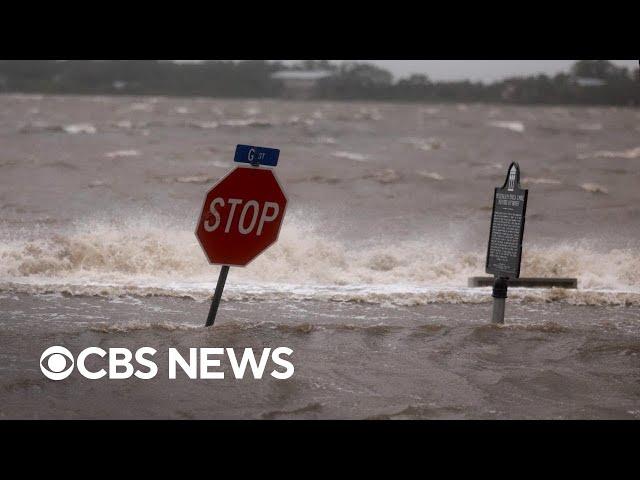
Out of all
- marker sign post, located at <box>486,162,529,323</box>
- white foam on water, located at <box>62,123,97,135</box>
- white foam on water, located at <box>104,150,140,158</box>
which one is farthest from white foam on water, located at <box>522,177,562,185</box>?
marker sign post, located at <box>486,162,529,323</box>

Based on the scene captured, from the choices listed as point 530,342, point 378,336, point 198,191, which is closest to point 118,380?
point 378,336

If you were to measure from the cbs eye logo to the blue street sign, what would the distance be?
186cm

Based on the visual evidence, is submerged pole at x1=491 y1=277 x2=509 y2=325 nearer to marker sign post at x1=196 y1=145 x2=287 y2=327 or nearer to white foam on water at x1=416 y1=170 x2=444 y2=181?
marker sign post at x1=196 y1=145 x2=287 y2=327

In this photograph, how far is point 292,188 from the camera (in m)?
20.0

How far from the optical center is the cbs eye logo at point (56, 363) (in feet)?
21.6

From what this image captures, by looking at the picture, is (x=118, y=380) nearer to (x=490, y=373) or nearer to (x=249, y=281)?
(x=490, y=373)

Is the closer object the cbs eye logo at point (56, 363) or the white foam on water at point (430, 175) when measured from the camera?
the cbs eye logo at point (56, 363)

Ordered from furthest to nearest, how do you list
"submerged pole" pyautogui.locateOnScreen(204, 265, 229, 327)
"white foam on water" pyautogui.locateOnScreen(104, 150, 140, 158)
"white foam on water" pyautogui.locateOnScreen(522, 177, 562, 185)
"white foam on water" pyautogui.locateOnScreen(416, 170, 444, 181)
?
"white foam on water" pyautogui.locateOnScreen(104, 150, 140, 158)
"white foam on water" pyautogui.locateOnScreen(416, 170, 444, 181)
"white foam on water" pyautogui.locateOnScreen(522, 177, 562, 185)
"submerged pole" pyautogui.locateOnScreen(204, 265, 229, 327)

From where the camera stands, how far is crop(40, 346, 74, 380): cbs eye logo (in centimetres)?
659

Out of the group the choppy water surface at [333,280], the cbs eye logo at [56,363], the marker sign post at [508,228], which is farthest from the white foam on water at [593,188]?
the cbs eye logo at [56,363]

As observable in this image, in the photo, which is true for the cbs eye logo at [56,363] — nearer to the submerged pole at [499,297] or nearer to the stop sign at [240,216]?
the stop sign at [240,216]

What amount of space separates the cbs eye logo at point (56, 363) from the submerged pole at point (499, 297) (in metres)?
3.44

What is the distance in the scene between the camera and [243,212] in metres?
7.55

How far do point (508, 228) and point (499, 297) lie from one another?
0.64 meters
